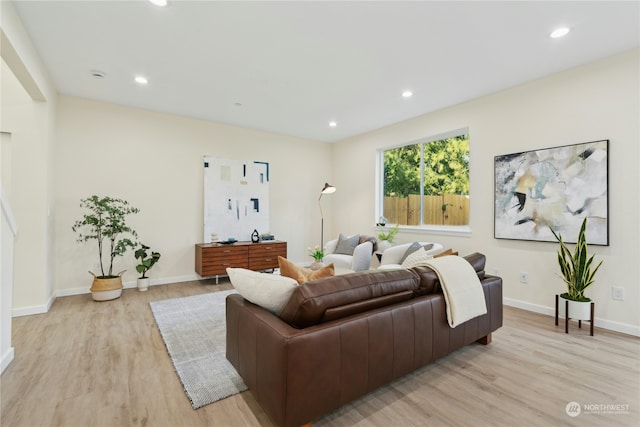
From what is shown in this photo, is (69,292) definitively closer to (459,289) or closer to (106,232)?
(106,232)

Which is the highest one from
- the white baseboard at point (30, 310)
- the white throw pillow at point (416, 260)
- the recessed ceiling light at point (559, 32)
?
the recessed ceiling light at point (559, 32)

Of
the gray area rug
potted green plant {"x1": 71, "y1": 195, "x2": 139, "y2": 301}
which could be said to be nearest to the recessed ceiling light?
the gray area rug

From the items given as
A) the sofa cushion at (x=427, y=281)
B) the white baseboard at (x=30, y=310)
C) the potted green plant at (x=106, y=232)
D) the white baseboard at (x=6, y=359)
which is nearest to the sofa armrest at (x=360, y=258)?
the sofa cushion at (x=427, y=281)

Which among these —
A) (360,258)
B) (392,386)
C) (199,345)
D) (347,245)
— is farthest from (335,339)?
(347,245)

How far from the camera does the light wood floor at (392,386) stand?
5.48ft

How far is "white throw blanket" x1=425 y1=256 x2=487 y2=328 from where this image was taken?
209cm

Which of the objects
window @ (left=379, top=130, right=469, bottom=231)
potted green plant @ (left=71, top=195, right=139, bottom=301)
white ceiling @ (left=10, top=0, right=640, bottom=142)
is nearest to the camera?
white ceiling @ (left=10, top=0, right=640, bottom=142)

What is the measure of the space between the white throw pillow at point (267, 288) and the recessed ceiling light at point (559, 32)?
9.95 ft

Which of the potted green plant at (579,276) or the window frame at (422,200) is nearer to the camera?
the potted green plant at (579,276)

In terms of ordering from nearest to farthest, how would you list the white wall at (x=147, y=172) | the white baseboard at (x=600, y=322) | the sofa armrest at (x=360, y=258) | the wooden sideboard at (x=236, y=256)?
the white baseboard at (x=600, y=322) → the white wall at (x=147, y=172) → the sofa armrest at (x=360, y=258) → the wooden sideboard at (x=236, y=256)

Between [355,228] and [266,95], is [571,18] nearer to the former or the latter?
[266,95]

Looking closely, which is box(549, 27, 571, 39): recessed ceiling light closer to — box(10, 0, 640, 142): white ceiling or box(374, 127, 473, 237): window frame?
box(10, 0, 640, 142): white ceiling

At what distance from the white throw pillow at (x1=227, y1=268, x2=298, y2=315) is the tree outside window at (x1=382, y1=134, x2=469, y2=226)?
356 cm

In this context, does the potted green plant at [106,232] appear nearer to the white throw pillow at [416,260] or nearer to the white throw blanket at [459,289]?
the white throw pillow at [416,260]
